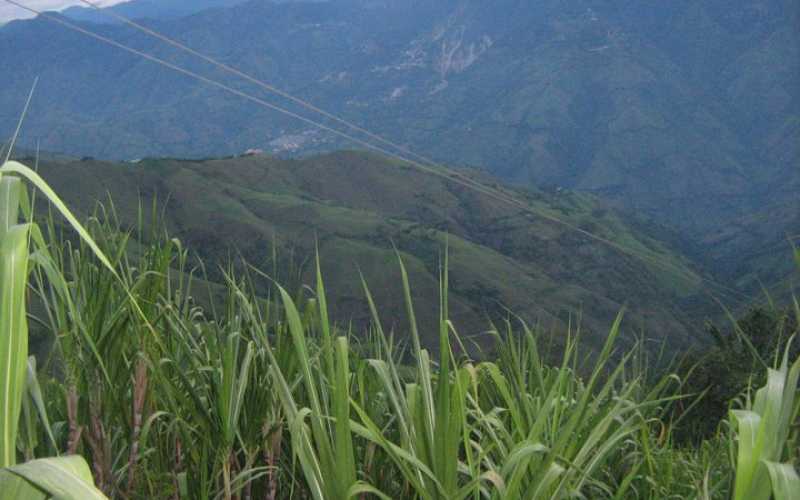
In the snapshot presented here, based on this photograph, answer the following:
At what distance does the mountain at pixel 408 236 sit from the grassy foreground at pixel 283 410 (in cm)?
9140

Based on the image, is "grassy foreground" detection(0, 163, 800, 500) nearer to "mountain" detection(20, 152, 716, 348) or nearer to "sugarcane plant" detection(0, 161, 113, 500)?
"sugarcane plant" detection(0, 161, 113, 500)

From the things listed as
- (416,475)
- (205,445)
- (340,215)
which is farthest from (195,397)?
(340,215)

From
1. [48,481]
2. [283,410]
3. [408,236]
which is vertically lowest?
[408,236]

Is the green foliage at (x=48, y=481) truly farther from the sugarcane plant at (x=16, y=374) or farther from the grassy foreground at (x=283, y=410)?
the grassy foreground at (x=283, y=410)

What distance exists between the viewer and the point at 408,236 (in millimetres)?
136000

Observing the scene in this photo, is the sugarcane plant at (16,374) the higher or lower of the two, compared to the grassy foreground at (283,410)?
higher

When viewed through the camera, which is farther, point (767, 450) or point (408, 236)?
point (408, 236)

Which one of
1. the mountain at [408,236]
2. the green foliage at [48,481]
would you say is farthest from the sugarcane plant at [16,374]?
the mountain at [408,236]

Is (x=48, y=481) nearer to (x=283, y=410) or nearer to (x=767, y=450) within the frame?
(x=767, y=450)

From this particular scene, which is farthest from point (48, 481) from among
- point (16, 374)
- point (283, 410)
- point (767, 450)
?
point (283, 410)

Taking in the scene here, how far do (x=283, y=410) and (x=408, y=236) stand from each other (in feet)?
439

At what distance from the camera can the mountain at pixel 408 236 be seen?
113812 mm

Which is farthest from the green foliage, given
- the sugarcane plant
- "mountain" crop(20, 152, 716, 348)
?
"mountain" crop(20, 152, 716, 348)

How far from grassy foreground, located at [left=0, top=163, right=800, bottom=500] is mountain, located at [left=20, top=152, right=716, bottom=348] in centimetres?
9140
